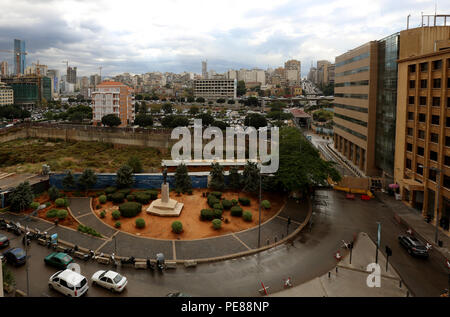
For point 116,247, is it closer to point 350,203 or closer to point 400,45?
point 350,203

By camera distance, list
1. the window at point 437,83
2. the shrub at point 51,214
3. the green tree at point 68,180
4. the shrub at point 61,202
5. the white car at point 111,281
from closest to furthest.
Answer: the white car at point 111,281 → the shrub at point 51,214 → the window at point 437,83 → the shrub at point 61,202 → the green tree at point 68,180

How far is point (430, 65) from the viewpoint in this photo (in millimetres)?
26125

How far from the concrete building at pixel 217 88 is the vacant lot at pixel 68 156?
10745cm

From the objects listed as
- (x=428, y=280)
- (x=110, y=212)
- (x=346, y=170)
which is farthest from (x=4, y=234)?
(x=346, y=170)

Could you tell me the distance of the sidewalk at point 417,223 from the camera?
2123 cm

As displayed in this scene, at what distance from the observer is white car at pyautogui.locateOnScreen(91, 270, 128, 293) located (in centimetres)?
1478

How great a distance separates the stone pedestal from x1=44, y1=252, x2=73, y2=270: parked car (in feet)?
28.5

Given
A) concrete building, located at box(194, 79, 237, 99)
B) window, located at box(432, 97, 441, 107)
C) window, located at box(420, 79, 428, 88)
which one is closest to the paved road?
window, located at box(432, 97, 441, 107)

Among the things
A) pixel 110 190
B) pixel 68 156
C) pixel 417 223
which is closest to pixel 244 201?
pixel 110 190

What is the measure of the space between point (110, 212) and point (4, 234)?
24.0 feet

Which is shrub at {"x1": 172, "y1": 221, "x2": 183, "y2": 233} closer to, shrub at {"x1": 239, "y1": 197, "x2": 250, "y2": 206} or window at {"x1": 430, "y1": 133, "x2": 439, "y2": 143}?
shrub at {"x1": 239, "y1": 197, "x2": 250, "y2": 206}

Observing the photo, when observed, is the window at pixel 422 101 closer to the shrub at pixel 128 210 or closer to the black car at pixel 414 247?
the black car at pixel 414 247

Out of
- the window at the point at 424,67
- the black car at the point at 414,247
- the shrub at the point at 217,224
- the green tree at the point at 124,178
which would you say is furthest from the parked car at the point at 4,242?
the window at the point at 424,67

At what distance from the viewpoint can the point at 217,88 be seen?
525 ft
